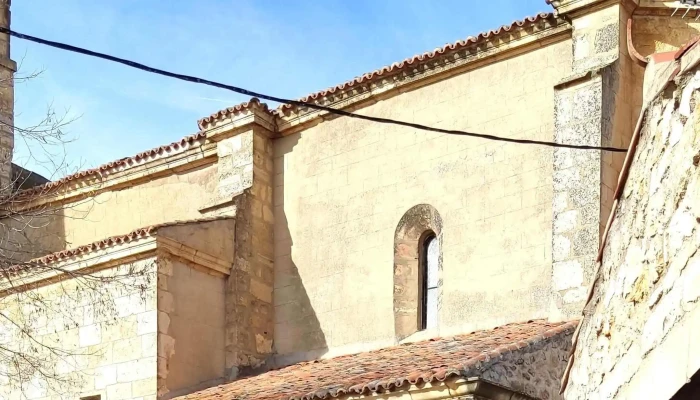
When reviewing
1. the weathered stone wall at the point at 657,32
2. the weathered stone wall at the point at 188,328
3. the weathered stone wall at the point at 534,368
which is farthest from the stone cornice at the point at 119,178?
the weathered stone wall at the point at 534,368

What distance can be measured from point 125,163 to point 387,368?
6589 mm

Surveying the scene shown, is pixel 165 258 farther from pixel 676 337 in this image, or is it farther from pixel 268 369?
pixel 676 337

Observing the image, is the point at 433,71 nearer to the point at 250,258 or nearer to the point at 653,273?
the point at 250,258

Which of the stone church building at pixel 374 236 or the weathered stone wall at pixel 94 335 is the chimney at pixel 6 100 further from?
the weathered stone wall at pixel 94 335

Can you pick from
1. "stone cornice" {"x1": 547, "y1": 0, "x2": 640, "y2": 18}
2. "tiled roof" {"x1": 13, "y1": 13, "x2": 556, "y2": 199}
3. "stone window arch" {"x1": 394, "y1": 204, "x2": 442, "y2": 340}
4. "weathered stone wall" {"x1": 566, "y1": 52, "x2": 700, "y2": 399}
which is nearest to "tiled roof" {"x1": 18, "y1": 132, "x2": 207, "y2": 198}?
"tiled roof" {"x1": 13, "y1": 13, "x2": 556, "y2": 199}

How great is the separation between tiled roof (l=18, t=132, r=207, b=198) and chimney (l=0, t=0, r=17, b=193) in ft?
5.32

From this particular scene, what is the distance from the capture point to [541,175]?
46.6 ft

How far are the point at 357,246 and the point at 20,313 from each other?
447 cm

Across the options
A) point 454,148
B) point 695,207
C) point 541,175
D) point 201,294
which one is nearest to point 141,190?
point 201,294

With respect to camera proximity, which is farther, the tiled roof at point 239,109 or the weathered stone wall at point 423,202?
the tiled roof at point 239,109

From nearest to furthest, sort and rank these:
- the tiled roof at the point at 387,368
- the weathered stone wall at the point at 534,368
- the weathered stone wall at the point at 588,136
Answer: the weathered stone wall at the point at 534,368 < the tiled roof at the point at 387,368 < the weathered stone wall at the point at 588,136

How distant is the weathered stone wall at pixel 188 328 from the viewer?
1527 centimetres

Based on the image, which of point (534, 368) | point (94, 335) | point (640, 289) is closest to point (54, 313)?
point (94, 335)

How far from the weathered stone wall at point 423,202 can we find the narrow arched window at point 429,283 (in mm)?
362
